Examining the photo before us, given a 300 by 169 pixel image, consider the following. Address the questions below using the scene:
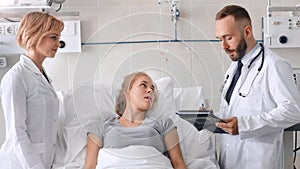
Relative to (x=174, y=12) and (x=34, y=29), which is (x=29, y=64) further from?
(x=174, y=12)

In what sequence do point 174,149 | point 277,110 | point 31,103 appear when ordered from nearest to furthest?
point 277,110 → point 31,103 → point 174,149

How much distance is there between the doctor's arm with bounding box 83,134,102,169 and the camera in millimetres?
2186

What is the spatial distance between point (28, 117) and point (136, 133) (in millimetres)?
512

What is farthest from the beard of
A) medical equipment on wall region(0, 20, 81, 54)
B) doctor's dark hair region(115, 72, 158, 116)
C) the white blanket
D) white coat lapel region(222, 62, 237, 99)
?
medical equipment on wall region(0, 20, 81, 54)

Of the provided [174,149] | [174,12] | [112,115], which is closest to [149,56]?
[112,115]

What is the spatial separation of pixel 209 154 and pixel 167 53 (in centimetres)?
57

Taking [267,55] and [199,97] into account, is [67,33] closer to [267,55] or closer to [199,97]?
[199,97]

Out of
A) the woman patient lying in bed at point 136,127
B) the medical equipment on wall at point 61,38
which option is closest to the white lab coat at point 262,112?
the woman patient lying in bed at point 136,127

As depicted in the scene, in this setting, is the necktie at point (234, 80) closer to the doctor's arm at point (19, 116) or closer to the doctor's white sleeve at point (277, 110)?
the doctor's white sleeve at point (277, 110)

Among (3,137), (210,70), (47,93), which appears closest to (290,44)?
(210,70)

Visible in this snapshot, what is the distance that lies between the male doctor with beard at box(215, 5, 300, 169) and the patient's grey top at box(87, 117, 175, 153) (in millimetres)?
296

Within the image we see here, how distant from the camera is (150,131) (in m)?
2.19

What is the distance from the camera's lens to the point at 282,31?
2.98 metres

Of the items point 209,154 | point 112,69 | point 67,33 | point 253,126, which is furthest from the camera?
point 67,33
